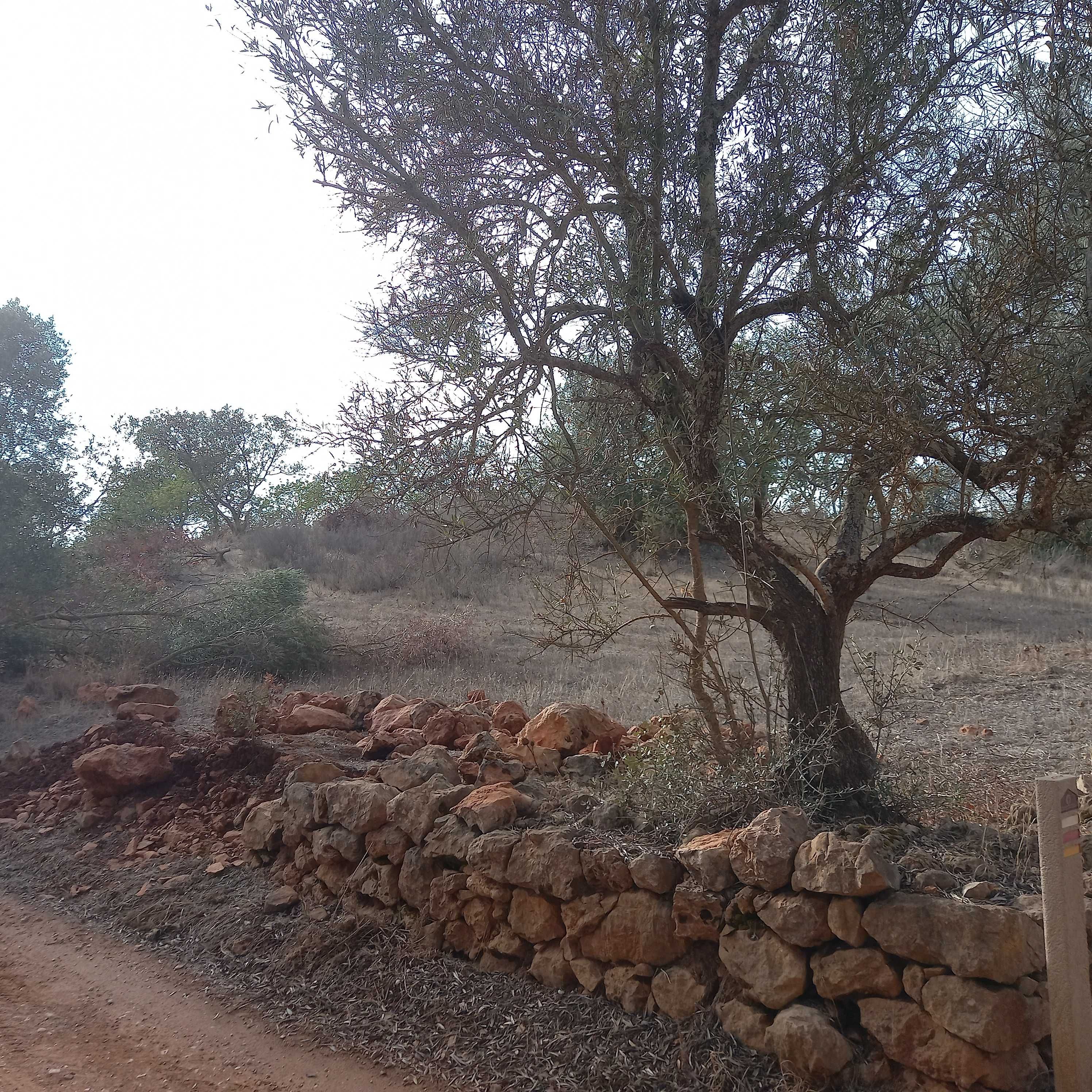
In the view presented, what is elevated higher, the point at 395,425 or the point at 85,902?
the point at 395,425

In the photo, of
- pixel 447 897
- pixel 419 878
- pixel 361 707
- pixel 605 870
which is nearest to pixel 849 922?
pixel 605 870

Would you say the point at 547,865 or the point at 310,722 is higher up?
the point at 310,722

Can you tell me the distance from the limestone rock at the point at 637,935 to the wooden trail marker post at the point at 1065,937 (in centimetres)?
156

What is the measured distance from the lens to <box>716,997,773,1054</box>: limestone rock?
3824 mm

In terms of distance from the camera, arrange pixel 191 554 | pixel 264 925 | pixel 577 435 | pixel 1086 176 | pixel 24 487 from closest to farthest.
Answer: pixel 1086 176
pixel 264 925
pixel 577 435
pixel 24 487
pixel 191 554

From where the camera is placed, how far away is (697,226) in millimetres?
5762

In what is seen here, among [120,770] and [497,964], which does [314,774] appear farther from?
[120,770]

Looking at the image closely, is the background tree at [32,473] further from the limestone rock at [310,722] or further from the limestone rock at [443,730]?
the limestone rock at [443,730]

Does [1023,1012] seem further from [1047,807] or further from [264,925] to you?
[264,925]

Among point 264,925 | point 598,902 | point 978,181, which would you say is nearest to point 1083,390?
point 978,181

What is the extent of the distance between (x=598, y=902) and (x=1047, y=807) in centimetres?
212

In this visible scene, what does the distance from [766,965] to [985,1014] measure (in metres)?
0.84

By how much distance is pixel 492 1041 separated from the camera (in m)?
4.36

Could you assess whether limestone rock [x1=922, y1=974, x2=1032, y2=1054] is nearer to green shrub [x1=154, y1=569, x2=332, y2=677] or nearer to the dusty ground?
the dusty ground
